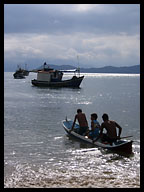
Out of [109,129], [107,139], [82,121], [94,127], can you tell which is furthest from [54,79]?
[109,129]

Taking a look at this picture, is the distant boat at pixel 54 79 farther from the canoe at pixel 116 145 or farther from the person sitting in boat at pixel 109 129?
the person sitting in boat at pixel 109 129

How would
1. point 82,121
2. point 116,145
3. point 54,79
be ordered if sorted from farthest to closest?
1. point 54,79
2. point 82,121
3. point 116,145

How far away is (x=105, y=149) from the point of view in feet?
43.1

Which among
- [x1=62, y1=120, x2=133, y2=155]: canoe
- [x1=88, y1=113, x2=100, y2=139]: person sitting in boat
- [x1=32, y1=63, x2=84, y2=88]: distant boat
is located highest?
A: [x1=32, y1=63, x2=84, y2=88]: distant boat

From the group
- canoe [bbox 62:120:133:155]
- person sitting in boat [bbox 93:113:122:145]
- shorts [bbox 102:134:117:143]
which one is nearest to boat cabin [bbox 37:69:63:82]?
canoe [bbox 62:120:133:155]

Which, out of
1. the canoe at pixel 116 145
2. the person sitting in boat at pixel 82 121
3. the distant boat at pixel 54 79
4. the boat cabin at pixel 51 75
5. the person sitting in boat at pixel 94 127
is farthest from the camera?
the distant boat at pixel 54 79

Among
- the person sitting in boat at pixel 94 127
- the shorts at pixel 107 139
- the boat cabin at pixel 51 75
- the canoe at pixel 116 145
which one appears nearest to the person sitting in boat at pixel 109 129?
the shorts at pixel 107 139

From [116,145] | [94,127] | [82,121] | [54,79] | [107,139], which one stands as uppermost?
[54,79]

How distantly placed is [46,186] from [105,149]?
16.3ft

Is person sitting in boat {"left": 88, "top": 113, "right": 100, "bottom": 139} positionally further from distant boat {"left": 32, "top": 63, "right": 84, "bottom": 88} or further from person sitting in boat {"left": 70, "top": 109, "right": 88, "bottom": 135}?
distant boat {"left": 32, "top": 63, "right": 84, "bottom": 88}

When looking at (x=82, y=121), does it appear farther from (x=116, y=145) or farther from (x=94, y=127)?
(x=116, y=145)

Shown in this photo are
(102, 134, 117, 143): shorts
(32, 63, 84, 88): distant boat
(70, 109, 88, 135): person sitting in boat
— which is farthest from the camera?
(32, 63, 84, 88): distant boat

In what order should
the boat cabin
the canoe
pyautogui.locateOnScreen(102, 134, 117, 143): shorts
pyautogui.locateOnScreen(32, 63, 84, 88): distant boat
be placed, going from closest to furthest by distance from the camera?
the canoe
pyautogui.locateOnScreen(102, 134, 117, 143): shorts
the boat cabin
pyautogui.locateOnScreen(32, 63, 84, 88): distant boat

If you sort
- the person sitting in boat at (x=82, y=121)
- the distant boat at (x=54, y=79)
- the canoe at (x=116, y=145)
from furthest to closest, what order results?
the distant boat at (x=54, y=79) < the person sitting in boat at (x=82, y=121) < the canoe at (x=116, y=145)
